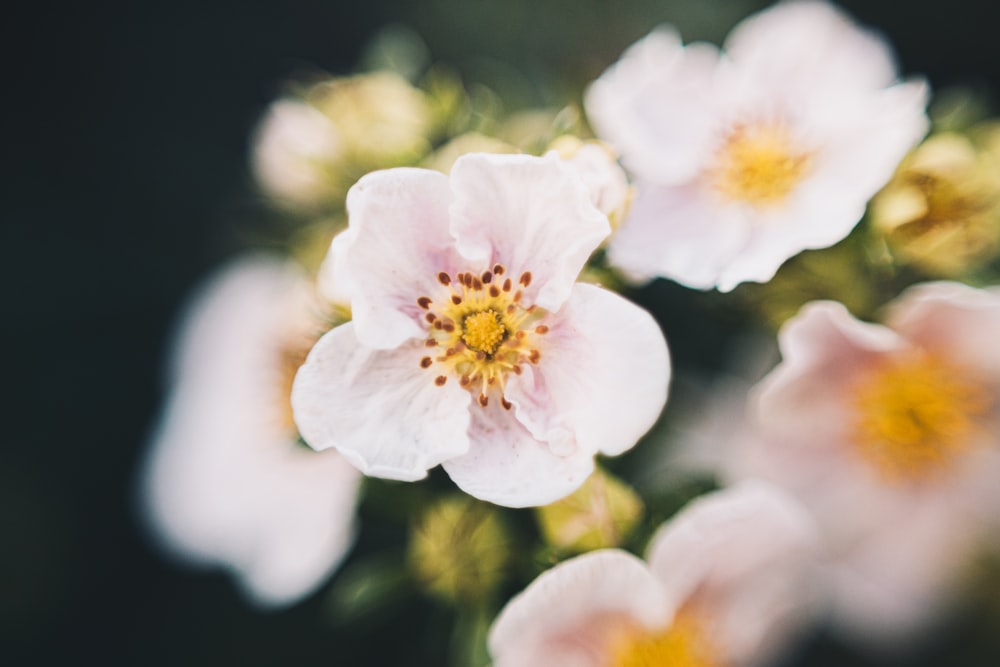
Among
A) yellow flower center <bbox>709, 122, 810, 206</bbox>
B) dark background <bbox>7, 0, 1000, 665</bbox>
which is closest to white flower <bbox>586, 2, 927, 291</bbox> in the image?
yellow flower center <bbox>709, 122, 810, 206</bbox>

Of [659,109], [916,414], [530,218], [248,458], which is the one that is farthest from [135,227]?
[916,414]

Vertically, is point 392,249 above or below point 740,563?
above

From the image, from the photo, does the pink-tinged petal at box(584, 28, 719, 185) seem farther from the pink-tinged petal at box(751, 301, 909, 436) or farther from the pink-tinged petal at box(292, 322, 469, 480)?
the pink-tinged petal at box(292, 322, 469, 480)

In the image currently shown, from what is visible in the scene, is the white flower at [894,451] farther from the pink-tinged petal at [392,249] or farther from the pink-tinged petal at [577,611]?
the pink-tinged petal at [392,249]

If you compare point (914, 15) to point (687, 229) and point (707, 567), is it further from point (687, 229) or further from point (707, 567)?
point (707, 567)

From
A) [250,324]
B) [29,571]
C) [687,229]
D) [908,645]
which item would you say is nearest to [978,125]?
[687,229]

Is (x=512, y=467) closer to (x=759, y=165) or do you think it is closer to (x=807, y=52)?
(x=759, y=165)

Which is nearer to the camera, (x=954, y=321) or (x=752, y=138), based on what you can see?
(x=954, y=321)
